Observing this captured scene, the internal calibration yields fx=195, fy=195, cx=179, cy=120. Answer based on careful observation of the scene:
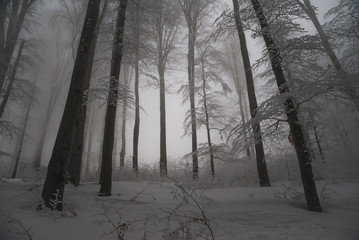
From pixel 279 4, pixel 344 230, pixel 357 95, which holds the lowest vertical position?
pixel 344 230

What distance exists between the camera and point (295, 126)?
430cm

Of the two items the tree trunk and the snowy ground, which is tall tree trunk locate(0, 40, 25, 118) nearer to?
the tree trunk

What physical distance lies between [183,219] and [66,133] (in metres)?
2.95

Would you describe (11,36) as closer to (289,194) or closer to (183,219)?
(183,219)

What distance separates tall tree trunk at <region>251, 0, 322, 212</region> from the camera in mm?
4004

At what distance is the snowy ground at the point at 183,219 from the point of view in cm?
290

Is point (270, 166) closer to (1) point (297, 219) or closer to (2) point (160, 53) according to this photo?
(1) point (297, 219)

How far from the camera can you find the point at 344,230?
3098 mm

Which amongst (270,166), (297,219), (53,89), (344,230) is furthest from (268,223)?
(53,89)

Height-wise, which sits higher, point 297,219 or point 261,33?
point 261,33

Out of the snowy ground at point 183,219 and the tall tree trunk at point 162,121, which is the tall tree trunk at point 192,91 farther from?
the snowy ground at point 183,219

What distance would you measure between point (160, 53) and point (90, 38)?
7059 mm

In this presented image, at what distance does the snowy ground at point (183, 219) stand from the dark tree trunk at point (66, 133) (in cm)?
32

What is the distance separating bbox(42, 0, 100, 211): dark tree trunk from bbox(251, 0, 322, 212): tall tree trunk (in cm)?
414
